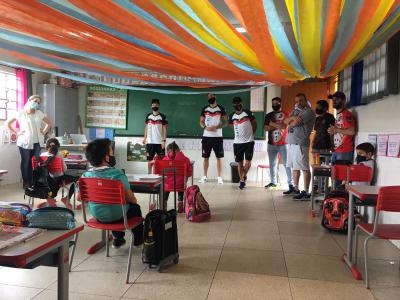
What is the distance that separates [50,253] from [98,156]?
141cm

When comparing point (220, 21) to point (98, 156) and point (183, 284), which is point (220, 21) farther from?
point (183, 284)

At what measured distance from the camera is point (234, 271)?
291 cm

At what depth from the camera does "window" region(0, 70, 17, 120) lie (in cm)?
662

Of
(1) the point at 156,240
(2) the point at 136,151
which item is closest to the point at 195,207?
(1) the point at 156,240

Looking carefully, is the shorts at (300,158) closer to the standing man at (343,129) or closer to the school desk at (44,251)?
the standing man at (343,129)

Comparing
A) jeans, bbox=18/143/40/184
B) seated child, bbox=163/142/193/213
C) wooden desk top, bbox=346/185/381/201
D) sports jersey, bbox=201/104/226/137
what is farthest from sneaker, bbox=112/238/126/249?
sports jersey, bbox=201/104/226/137

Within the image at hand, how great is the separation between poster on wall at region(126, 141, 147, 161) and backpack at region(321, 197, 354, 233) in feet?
17.0

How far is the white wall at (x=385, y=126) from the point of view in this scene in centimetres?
353

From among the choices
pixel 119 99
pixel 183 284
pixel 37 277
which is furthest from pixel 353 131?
pixel 119 99

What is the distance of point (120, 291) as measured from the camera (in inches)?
99.8

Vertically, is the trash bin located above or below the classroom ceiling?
below

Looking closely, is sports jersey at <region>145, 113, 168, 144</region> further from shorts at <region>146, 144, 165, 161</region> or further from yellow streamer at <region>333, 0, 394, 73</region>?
yellow streamer at <region>333, 0, 394, 73</region>

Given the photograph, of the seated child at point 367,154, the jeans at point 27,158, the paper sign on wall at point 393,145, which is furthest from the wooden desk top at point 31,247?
the jeans at point 27,158

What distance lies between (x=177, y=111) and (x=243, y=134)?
6.85 ft
